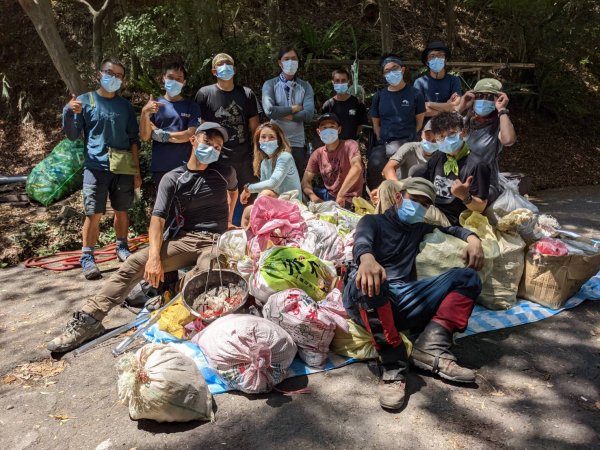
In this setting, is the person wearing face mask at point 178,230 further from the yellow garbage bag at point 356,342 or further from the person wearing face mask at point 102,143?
the person wearing face mask at point 102,143

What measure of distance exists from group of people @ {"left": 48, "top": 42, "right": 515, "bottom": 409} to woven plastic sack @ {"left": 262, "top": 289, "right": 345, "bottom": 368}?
0.70 feet

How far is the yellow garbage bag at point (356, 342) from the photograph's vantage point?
3.37 meters

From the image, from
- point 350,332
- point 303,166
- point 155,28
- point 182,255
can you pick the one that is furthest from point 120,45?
point 350,332

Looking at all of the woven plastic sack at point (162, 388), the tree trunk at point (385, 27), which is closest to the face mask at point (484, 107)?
the woven plastic sack at point (162, 388)

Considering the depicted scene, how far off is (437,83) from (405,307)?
3.34 m

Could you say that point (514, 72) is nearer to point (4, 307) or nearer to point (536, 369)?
point (536, 369)

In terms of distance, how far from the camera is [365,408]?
292 cm

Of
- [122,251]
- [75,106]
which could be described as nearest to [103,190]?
[122,251]

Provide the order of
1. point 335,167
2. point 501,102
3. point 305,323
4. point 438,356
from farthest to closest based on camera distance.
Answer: point 335,167 < point 501,102 < point 305,323 < point 438,356

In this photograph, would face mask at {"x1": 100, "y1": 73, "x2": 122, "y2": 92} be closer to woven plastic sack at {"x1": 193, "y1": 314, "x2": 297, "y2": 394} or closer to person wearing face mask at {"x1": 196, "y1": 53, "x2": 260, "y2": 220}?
person wearing face mask at {"x1": 196, "y1": 53, "x2": 260, "y2": 220}

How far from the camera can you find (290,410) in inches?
115

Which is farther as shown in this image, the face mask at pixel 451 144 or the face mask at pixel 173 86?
the face mask at pixel 173 86

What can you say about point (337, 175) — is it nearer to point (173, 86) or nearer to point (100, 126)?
point (173, 86)

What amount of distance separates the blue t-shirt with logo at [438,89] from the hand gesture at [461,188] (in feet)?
6.48
